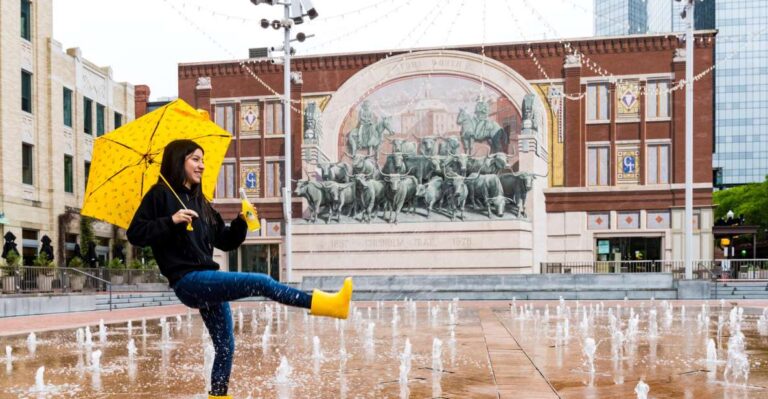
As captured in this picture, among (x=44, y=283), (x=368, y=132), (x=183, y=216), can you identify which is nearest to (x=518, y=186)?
(x=368, y=132)

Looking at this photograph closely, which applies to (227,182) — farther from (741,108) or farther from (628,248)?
(741,108)

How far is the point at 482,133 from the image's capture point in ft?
132

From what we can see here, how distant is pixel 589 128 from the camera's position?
40812 millimetres

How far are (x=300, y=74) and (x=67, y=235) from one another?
50.4 feet

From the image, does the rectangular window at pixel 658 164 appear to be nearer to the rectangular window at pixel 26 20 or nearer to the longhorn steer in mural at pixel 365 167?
the longhorn steer in mural at pixel 365 167

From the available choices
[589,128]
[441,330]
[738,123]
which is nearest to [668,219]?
[589,128]

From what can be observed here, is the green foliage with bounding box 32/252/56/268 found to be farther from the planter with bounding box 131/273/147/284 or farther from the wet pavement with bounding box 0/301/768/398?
the wet pavement with bounding box 0/301/768/398

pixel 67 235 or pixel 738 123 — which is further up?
pixel 738 123

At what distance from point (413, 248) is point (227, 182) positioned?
44.2ft

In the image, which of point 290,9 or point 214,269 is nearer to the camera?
point 214,269

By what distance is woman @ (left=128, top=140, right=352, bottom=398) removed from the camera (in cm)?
510

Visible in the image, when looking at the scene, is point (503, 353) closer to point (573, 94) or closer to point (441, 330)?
Result: point (441, 330)

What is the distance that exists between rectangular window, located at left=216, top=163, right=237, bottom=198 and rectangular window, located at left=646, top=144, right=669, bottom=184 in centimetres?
2309

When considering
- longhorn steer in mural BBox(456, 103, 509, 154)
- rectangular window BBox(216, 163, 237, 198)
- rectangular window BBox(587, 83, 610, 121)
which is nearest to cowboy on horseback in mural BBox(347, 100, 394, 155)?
longhorn steer in mural BBox(456, 103, 509, 154)
